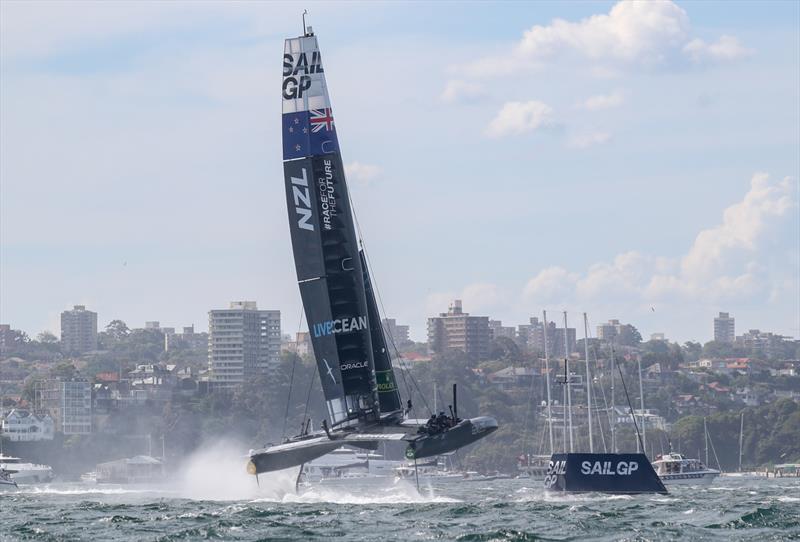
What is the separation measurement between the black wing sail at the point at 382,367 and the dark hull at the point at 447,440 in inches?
106

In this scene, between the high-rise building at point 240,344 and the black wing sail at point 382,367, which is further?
the high-rise building at point 240,344

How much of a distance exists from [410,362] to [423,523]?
13608 cm

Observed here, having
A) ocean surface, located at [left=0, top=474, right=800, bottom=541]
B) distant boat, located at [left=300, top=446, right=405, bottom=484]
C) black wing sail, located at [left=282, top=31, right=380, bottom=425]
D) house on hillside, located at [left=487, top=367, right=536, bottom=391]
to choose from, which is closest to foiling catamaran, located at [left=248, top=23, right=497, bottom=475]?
black wing sail, located at [left=282, top=31, right=380, bottom=425]

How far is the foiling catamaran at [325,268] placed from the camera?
37.4 m

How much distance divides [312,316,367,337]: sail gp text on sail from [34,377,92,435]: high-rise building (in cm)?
10630

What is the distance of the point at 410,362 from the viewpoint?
16675 cm

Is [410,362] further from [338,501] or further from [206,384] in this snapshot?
[338,501]

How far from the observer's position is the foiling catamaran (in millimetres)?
37375

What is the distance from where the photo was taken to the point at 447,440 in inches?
1428

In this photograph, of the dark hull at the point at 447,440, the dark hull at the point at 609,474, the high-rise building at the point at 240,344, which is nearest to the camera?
the dark hull at the point at 447,440

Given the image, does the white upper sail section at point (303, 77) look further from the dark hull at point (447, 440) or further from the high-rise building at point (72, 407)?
the high-rise building at point (72, 407)

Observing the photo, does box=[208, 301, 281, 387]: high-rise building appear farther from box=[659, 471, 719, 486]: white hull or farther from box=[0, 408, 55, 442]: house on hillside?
box=[659, 471, 719, 486]: white hull

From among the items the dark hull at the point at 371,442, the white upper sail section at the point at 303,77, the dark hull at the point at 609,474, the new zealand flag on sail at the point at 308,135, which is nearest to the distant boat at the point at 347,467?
the dark hull at the point at 609,474

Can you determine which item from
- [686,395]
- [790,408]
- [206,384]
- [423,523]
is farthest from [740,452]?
[423,523]
